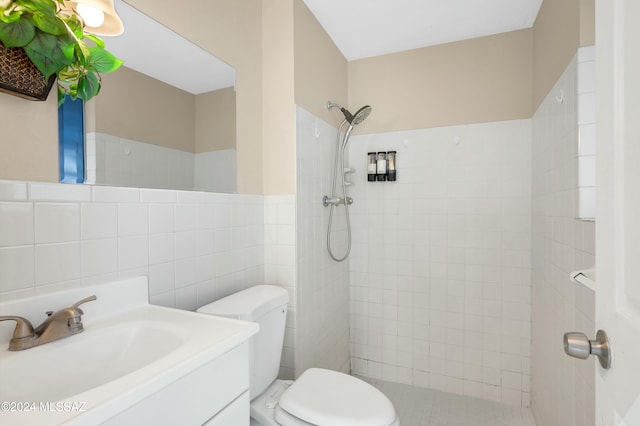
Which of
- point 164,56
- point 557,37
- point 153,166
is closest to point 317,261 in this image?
point 153,166

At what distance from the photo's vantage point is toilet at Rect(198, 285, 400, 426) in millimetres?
1189

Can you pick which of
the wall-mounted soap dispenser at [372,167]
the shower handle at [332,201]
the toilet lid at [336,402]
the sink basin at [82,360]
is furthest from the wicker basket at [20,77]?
the wall-mounted soap dispenser at [372,167]

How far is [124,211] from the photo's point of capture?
1097 millimetres

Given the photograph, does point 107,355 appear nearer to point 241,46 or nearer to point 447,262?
point 241,46

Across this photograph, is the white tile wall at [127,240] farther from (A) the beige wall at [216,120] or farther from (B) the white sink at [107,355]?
(A) the beige wall at [216,120]

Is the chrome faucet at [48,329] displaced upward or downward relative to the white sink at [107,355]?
upward

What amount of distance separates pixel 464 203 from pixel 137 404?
2.16m

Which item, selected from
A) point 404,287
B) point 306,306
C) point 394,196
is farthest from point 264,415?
point 394,196

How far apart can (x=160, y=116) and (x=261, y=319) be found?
0.94 m

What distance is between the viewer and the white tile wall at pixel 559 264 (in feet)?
3.87

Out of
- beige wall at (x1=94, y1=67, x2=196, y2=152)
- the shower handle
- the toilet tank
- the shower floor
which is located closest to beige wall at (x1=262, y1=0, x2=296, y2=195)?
the shower handle

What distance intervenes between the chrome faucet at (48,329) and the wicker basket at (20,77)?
566 millimetres

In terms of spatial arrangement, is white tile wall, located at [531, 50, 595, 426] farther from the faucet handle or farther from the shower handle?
the faucet handle

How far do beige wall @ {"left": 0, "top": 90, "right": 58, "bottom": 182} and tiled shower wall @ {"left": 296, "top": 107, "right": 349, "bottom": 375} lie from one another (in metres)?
1.10
